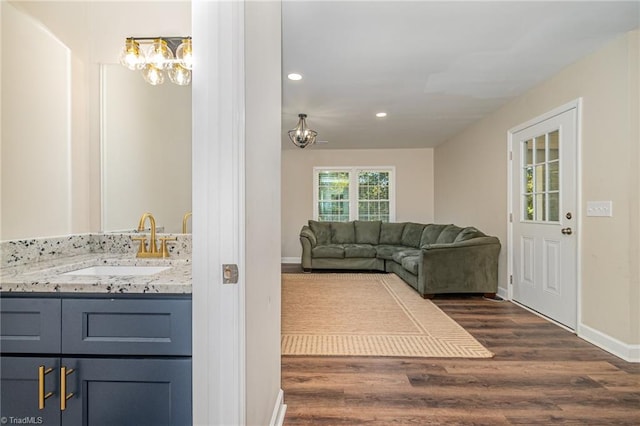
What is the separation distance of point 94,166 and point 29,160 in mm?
301

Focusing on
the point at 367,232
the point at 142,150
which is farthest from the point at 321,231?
the point at 142,150

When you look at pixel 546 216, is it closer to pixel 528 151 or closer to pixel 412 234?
pixel 528 151

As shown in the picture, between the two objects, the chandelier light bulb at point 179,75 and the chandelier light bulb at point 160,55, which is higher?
the chandelier light bulb at point 160,55

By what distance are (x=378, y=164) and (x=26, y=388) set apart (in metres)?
6.54

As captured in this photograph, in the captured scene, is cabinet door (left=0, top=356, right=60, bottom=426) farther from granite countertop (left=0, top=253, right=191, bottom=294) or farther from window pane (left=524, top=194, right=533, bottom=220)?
window pane (left=524, top=194, right=533, bottom=220)

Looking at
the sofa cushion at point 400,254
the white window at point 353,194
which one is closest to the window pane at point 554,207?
the sofa cushion at point 400,254

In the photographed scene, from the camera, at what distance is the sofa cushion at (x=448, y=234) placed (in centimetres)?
482

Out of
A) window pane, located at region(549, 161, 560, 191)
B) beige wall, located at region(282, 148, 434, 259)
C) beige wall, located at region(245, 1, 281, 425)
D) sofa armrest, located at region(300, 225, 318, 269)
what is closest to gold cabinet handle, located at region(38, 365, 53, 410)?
beige wall, located at region(245, 1, 281, 425)

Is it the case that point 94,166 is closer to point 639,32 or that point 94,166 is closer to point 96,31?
point 96,31

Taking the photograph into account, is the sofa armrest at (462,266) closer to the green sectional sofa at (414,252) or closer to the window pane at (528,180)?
the green sectional sofa at (414,252)

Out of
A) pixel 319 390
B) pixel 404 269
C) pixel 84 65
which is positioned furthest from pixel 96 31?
pixel 404 269

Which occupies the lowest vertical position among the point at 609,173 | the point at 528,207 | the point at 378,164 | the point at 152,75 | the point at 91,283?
the point at 91,283

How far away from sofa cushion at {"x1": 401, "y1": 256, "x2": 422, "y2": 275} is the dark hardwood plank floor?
165 centimetres

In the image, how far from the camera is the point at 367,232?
6422mm
